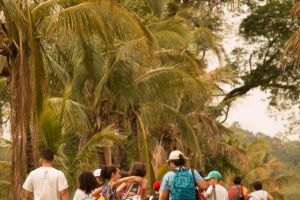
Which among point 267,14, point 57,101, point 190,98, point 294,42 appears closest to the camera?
point 294,42

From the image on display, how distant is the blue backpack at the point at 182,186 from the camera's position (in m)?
12.4

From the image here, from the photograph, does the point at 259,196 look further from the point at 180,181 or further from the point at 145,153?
the point at 145,153

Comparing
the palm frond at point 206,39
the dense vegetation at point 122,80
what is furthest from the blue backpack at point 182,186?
the palm frond at point 206,39

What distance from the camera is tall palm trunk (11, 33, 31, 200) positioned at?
1659cm

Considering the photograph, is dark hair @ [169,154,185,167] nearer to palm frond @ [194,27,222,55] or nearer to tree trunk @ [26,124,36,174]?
tree trunk @ [26,124,36,174]

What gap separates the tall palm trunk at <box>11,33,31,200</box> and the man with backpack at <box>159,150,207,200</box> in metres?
4.59

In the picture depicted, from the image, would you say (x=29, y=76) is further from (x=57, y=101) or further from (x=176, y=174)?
(x=176, y=174)

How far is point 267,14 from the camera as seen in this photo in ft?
129

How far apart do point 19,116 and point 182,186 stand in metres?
5.24

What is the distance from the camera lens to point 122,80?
24.9m

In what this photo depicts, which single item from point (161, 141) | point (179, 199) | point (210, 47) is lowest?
point (179, 199)

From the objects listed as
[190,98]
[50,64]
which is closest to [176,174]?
[50,64]

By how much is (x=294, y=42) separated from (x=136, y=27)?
2809 mm

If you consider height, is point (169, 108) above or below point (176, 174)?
above
